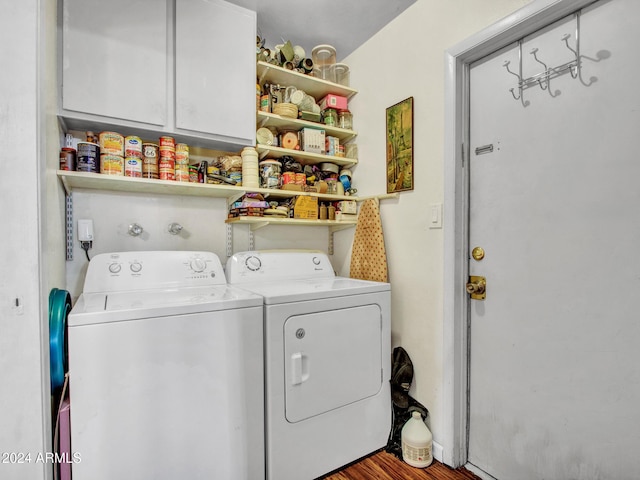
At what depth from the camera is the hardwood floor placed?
4.95 feet

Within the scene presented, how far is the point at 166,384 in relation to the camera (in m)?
1.16

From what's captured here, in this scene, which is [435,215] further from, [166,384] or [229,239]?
[166,384]

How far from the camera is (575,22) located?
3.96ft

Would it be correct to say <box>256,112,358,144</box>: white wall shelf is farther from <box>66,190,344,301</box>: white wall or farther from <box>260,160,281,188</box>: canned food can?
<box>66,190,344,301</box>: white wall

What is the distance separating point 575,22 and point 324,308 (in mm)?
1547

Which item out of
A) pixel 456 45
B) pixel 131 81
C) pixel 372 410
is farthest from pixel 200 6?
pixel 372 410

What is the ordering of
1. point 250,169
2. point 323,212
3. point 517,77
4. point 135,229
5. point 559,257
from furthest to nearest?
point 323,212, point 250,169, point 135,229, point 517,77, point 559,257

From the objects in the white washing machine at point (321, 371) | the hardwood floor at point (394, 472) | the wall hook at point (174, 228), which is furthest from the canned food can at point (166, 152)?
the hardwood floor at point (394, 472)

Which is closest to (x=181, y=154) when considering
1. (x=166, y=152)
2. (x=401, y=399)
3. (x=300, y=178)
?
(x=166, y=152)

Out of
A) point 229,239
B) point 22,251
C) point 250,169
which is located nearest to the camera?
point 22,251

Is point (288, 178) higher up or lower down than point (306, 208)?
higher up

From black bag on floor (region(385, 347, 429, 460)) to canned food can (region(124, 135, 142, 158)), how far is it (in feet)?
5.92

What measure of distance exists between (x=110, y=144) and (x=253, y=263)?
0.93m

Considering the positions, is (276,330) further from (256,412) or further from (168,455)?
(168,455)
